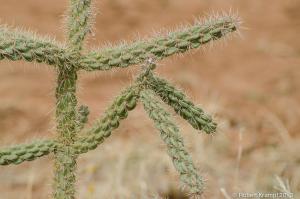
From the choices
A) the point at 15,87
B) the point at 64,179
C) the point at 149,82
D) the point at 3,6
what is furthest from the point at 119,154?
the point at 3,6

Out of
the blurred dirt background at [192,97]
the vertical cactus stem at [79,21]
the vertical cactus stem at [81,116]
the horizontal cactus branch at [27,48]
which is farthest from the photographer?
the blurred dirt background at [192,97]

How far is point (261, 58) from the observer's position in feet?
28.3

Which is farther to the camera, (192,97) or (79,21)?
(192,97)

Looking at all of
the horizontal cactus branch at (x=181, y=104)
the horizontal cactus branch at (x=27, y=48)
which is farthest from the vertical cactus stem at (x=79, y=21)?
the horizontal cactus branch at (x=181, y=104)

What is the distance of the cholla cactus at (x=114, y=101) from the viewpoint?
238cm

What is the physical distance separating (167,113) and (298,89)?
550cm

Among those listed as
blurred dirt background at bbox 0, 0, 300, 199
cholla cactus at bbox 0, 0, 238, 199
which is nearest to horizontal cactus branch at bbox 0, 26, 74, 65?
cholla cactus at bbox 0, 0, 238, 199

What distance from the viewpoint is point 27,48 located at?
8.01 ft

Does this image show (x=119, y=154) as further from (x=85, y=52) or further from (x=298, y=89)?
(x=85, y=52)

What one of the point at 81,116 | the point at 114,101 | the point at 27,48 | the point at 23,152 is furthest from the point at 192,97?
the point at 27,48

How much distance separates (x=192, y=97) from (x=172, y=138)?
2.89ft

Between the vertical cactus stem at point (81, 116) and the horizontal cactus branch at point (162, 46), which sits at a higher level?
the horizontal cactus branch at point (162, 46)

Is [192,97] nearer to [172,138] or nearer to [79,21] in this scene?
[79,21]

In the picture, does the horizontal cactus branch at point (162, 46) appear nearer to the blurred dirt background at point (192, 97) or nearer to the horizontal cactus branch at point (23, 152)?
the horizontal cactus branch at point (23, 152)
